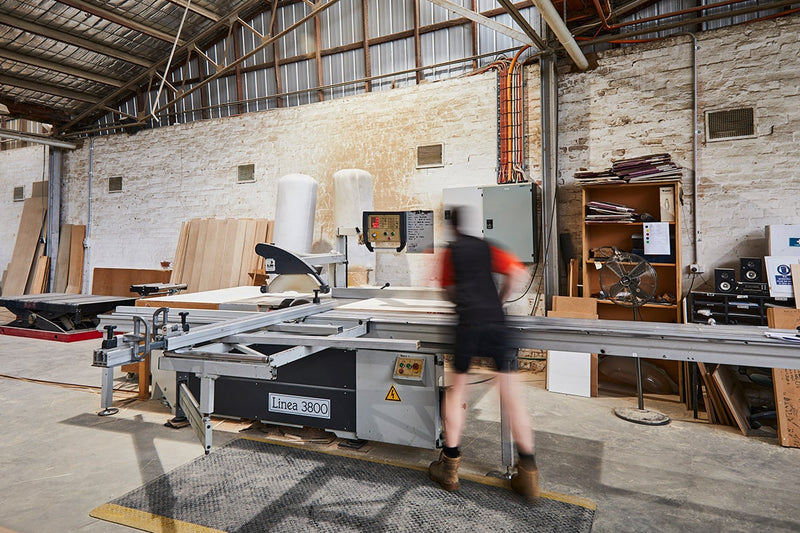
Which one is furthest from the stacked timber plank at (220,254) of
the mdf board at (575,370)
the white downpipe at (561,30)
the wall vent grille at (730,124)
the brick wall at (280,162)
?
the wall vent grille at (730,124)

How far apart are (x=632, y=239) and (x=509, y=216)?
1.19 metres

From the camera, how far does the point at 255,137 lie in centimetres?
669

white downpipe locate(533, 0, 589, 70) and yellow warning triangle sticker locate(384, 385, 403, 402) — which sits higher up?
white downpipe locate(533, 0, 589, 70)

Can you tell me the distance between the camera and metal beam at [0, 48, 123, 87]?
21.7 ft

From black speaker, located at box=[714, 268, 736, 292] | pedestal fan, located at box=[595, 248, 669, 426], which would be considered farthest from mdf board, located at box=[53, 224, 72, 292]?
black speaker, located at box=[714, 268, 736, 292]

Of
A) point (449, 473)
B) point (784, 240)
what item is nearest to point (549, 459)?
point (449, 473)

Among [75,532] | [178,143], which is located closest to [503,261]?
[75,532]

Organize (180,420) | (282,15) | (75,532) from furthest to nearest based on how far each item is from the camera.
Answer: (282,15), (180,420), (75,532)

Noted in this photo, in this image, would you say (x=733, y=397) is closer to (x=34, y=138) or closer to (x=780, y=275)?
(x=780, y=275)

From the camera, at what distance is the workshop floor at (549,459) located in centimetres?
220

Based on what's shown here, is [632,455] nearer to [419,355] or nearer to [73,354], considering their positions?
[419,355]

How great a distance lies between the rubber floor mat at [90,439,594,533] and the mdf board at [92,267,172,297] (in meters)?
5.51

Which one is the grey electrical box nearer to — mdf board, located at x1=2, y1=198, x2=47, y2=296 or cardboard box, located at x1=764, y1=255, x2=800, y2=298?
cardboard box, located at x1=764, y1=255, x2=800, y2=298

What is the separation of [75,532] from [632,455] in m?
2.98
